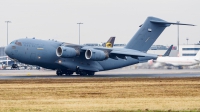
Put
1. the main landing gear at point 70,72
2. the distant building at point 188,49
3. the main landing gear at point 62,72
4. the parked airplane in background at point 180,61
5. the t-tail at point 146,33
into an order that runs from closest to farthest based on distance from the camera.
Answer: the main landing gear at point 70,72, the main landing gear at point 62,72, the t-tail at point 146,33, the parked airplane in background at point 180,61, the distant building at point 188,49

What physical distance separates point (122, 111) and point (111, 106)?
1.74 metres

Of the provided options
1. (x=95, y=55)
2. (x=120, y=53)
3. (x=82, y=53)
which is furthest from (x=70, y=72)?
(x=120, y=53)

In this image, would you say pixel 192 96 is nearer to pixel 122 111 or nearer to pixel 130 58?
pixel 122 111

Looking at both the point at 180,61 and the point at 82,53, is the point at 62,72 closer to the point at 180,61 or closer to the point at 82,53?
the point at 82,53

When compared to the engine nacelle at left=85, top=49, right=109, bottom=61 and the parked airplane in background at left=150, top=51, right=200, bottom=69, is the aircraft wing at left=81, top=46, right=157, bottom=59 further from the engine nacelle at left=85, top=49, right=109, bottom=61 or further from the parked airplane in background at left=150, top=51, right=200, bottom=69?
the parked airplane in background at left=150, top=51, right=200, bottom=69

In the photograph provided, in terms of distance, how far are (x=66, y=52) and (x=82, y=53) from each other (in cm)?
242

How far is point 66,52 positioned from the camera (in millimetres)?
46031

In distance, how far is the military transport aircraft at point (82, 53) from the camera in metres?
45.6

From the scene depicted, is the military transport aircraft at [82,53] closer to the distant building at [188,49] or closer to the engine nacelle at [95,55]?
the engine nacelle at [95,55]

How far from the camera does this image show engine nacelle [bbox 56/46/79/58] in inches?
1807

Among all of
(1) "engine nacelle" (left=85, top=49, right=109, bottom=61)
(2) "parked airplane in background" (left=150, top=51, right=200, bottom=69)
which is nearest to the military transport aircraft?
(1) "engine nacelle" (left=85, top=49, right=109, bottom=61)

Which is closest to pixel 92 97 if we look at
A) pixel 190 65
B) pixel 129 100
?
pixel 129 100

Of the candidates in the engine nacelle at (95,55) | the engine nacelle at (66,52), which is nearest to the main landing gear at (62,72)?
the engine nacelle at (66,52)

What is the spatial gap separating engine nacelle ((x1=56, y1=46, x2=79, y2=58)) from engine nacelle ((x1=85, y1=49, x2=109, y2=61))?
1.08 m
